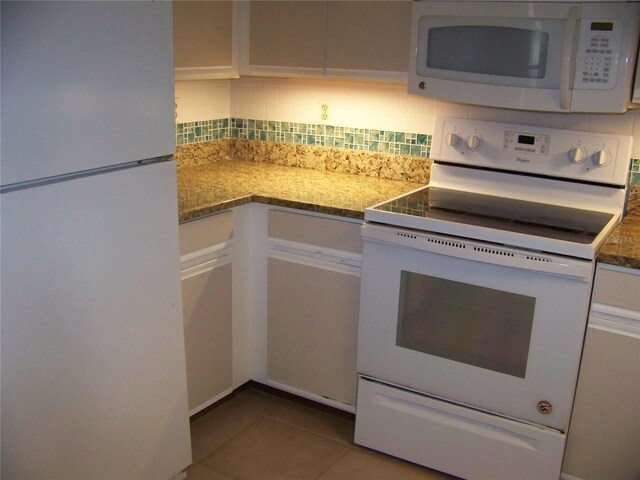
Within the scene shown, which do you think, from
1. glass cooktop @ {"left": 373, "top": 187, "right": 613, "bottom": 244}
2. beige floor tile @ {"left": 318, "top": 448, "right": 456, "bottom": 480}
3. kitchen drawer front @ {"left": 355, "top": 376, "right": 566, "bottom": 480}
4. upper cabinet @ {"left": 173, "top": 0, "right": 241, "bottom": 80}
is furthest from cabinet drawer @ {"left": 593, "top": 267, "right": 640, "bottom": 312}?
upper cabinet @ {"left": 173, "top": 0, "right": 241, "bottom": 80}

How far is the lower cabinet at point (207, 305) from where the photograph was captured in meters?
2.44

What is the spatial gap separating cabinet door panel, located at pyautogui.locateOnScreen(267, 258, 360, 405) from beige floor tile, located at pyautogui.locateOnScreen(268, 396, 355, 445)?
118 mm

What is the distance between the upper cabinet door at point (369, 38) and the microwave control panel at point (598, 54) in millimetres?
629

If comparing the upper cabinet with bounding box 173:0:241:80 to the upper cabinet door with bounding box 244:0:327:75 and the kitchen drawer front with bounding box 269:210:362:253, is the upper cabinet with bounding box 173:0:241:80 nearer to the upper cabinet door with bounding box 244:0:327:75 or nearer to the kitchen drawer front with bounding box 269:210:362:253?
the upper cabinet door with bounding box 244:0:327:75

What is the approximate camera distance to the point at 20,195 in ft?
5.18

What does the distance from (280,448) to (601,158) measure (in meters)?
1.54

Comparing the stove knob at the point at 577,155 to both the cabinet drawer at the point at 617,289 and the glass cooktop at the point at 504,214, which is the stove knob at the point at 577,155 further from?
the cabinet drawer at the point at 617,289

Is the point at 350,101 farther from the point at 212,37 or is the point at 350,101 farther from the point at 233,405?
the point at 233,405

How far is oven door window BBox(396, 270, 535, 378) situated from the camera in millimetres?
2182

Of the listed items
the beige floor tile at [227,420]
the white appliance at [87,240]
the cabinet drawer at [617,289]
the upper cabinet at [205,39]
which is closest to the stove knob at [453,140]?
the cabinet drawer at [617,289]

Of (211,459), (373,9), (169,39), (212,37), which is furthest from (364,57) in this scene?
(211,459)

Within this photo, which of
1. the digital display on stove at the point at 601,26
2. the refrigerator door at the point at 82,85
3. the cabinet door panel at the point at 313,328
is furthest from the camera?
the cabinet door panel at the point at 313,328

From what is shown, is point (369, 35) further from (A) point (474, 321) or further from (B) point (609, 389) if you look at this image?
(B) point (609, 389)

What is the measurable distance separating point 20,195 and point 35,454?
65 cm
